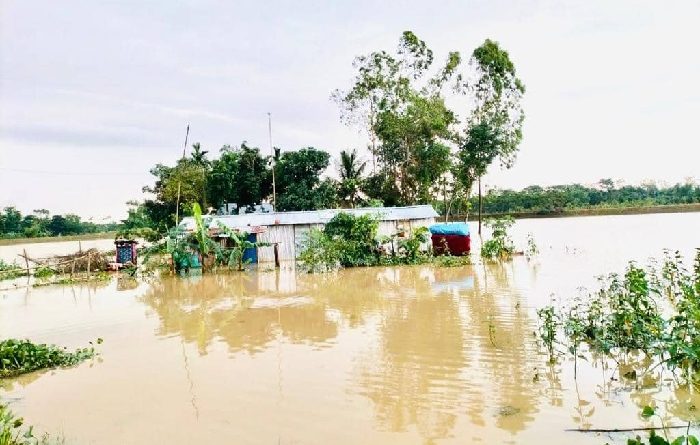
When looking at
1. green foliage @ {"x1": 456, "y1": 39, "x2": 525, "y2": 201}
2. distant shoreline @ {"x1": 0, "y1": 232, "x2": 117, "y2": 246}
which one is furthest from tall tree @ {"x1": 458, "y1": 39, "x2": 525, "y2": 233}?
distant shoreline @ {"x1": 0, "y1": 232, "x2": 117, "y2": 246}

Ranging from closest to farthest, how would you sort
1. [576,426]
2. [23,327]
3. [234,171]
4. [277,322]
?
[576,426] → [277,322] → [23,327] → [234,171]

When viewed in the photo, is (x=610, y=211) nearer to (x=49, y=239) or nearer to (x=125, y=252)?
(x=125, y=252)

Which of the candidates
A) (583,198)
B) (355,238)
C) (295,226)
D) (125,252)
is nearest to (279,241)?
(295,226)

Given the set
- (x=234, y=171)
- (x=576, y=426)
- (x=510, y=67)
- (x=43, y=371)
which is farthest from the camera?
(x=234, y=171)

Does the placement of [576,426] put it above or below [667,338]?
below

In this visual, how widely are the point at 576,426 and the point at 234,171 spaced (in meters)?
29.4

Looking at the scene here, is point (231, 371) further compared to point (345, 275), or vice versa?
point (345, 275)

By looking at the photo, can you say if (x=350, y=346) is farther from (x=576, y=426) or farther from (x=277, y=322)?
(x=576, y=426)

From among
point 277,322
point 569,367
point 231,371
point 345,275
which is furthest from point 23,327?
point 569,367

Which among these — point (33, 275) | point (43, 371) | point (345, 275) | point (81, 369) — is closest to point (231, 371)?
point (81, 369)

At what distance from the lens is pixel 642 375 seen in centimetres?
629

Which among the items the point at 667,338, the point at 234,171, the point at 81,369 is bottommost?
the point at 81,369

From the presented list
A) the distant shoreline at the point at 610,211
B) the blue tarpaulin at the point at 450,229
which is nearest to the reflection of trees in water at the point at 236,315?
the blue tarpaulin at the point at 450,229

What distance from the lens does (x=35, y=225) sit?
168 ft
